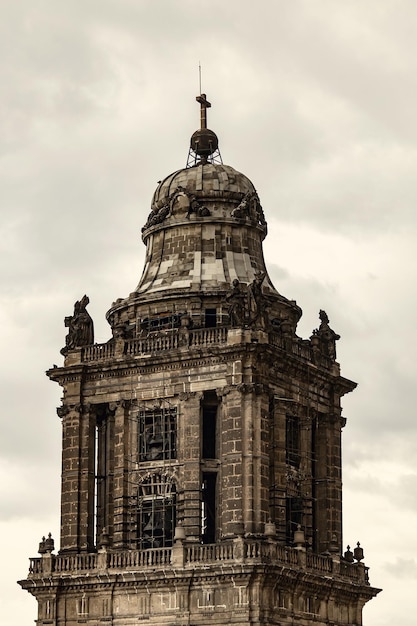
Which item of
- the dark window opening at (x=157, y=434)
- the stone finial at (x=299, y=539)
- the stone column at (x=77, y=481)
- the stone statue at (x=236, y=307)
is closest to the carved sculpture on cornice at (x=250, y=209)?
the stone statue at (x=236, y=307)

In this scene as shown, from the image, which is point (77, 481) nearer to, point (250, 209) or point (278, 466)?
point (278, 466)

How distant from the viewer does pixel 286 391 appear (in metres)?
101

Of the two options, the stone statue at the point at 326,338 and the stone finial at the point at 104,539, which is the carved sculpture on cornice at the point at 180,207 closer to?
the stone statue at the point at 326,338

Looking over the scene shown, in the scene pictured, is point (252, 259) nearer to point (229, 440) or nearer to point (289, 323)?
point (289, 323)

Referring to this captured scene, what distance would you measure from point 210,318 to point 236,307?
11.5ft

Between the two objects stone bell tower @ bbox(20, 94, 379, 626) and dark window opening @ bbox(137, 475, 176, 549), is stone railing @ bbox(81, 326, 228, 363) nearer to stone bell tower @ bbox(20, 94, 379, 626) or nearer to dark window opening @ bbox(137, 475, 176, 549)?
stone bell tower @ bbox(20, 94, 379, 626)

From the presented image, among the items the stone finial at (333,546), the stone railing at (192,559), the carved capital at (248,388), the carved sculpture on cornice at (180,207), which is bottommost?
the stone railing at (192,559)

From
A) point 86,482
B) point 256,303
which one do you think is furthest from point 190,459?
point 256,303

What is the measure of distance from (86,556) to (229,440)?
9.03 metres

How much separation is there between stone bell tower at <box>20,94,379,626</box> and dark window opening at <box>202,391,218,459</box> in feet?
0.44

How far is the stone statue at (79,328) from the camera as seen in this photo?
338 ft

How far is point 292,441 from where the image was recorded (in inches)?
3994

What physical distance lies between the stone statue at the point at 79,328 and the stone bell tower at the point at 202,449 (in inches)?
3.8

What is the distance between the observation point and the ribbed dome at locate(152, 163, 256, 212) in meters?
105
